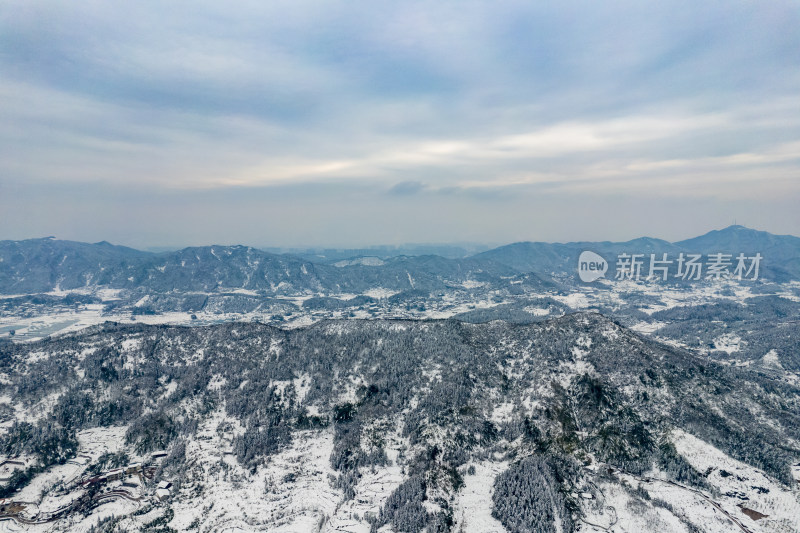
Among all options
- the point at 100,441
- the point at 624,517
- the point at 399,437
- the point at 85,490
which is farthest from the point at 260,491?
the point at 624,517

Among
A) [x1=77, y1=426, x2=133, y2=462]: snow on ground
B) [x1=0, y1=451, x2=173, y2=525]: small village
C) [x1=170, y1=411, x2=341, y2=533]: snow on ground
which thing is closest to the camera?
[x1=170, y1=411, x2=341, y2=533]: snow on ground

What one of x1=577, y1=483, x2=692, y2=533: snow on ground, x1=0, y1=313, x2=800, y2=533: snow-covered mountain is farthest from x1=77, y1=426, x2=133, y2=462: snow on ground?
x1=577, y1=483, x2=692, y2=533: snow on ground

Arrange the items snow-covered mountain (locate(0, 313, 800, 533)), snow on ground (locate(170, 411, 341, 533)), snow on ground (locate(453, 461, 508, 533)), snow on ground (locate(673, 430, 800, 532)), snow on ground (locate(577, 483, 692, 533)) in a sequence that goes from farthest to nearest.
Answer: snow on ground (locate(170, 411, 341, 533)) → snow-covered mountain (locate(0, 313, 800, 533)) → snow on ground (locate(453, 461, 508, 533)) → snow on ground (locate(673, 430, 800, 532)) → snow on ground (locate(577, 483, 692, 533))

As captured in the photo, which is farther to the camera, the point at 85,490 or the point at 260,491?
the point at 85,490

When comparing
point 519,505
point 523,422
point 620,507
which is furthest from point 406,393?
point 620,507

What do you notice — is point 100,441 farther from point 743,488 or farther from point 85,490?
point 743,488

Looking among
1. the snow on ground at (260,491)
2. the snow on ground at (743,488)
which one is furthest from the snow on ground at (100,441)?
the snow on ground at (743,488)

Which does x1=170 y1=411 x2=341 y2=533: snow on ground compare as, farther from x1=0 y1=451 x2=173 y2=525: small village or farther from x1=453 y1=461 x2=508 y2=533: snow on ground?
x1=453 y1=461 x2=508 y2=533: snow on ground

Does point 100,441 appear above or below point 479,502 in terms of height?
below

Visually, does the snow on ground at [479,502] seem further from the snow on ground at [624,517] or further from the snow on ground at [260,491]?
the snow on ground at [260,491]
